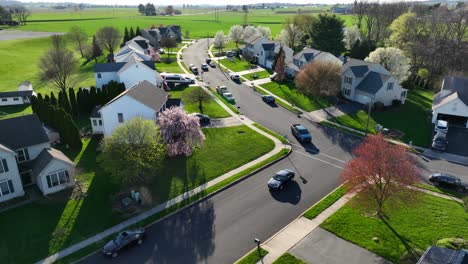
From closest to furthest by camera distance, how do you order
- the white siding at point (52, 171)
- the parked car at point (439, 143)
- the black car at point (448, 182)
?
the white siding at point (52, 171), the black car at point (448, 182), the parked car at point (439, 143)

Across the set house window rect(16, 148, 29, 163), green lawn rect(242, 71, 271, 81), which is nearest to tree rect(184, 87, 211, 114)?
green lawn rect(242, 71, 271, 81)

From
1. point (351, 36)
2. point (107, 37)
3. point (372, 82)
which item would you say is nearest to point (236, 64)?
point (351, 36)

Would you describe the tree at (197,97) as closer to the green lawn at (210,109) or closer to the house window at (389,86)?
the green lawn at (210,109)

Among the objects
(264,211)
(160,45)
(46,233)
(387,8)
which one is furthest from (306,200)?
(387,8)

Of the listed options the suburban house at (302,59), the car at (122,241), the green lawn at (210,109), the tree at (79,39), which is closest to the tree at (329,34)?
the suburban house at (302,59)

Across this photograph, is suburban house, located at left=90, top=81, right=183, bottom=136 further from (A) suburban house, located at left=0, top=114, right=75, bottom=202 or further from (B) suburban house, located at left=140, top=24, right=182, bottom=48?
(B) suburban house, located at left=140, top=24, right=182, bottom=48

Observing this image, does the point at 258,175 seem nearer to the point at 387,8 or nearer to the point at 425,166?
the point at 425,166

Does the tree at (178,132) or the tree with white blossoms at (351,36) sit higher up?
the tree with white blossoms at (351,36)

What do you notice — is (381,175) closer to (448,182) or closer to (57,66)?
(448,182)
